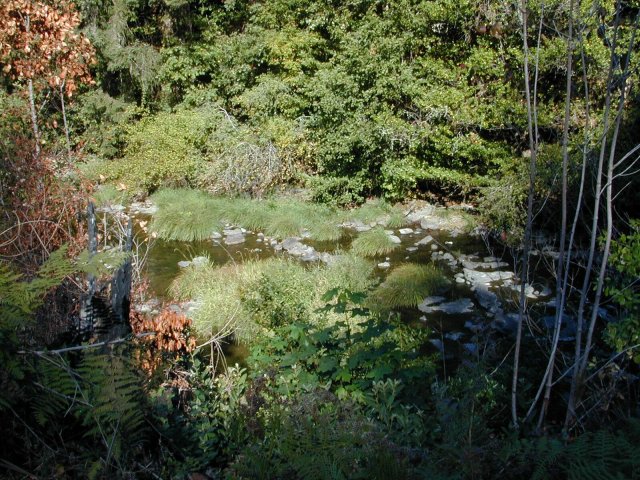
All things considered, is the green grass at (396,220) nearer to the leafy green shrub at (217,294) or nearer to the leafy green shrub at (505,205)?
the leafy green shrub at (505,205)

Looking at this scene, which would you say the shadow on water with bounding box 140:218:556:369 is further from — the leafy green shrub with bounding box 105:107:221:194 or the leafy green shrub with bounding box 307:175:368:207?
the leafy green shrub with bounding box 105:107:221:194

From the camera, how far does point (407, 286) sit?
719 cm

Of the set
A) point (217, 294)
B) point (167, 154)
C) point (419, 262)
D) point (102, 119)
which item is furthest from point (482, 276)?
point (102, 119)

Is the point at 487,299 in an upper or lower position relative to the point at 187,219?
lower

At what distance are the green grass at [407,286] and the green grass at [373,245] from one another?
1049mm

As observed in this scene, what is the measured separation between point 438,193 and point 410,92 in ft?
7.45

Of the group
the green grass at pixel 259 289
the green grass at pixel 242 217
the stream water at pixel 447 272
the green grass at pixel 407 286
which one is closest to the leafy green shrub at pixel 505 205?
the stream water at pixel 447 272

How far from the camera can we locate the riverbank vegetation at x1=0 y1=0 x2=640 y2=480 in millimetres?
1803

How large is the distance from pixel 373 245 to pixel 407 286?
1.90m

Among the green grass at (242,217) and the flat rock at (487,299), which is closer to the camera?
the flat rock at (487,299)

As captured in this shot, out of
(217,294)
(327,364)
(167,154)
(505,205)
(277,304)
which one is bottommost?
(217,294)

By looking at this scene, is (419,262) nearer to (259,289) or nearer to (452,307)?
(452,307)

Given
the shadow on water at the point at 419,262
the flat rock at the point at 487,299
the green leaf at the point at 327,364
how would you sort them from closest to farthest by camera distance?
the green leaf at the point at 327,364
the shadow on water at the point at 419,262
the flat rock at the point at 487,299

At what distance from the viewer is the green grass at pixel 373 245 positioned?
8906 mm
